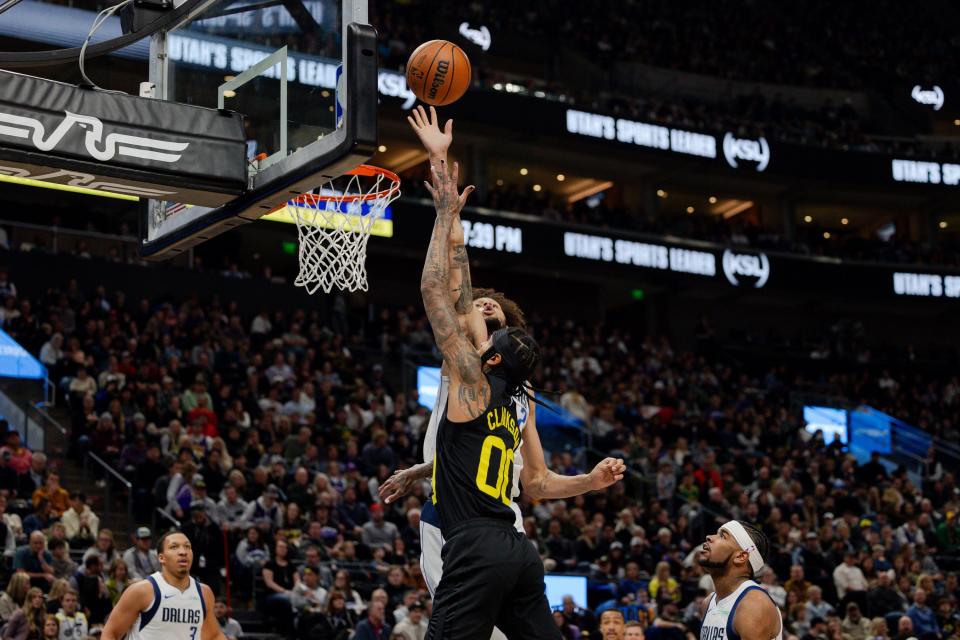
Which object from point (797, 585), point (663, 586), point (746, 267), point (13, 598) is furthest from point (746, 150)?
point (13, 598)

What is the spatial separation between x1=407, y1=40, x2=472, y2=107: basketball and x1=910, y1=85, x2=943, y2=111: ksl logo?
32196 mm

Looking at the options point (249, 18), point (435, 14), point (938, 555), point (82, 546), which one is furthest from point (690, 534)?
point (435, 14)

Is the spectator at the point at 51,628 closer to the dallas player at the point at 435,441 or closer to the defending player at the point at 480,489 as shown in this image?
the dallas player at the point at 435,441

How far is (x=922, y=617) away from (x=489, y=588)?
1305cm

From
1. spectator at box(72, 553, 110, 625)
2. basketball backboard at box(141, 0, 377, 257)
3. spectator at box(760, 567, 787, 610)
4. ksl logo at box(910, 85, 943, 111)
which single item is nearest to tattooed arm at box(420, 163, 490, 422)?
basketball backboard at box(141, 0, 377, 257)

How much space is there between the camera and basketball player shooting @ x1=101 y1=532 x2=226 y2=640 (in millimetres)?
7586

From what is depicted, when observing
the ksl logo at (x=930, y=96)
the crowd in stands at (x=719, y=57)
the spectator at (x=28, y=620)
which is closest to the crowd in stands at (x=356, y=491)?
the spectator at (x=28, y=620)

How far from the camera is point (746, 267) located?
31.5 m

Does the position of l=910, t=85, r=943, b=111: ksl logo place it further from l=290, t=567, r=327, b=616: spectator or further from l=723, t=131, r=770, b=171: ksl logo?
l=290, t=567, r=327, b=616: spectator

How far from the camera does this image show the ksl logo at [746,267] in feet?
102

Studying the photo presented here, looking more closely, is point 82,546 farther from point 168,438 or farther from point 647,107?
point 647,107

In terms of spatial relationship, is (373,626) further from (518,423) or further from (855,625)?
(518,423)

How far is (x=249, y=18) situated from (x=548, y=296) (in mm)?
25674

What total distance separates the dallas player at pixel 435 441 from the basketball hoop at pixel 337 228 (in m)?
2.54
